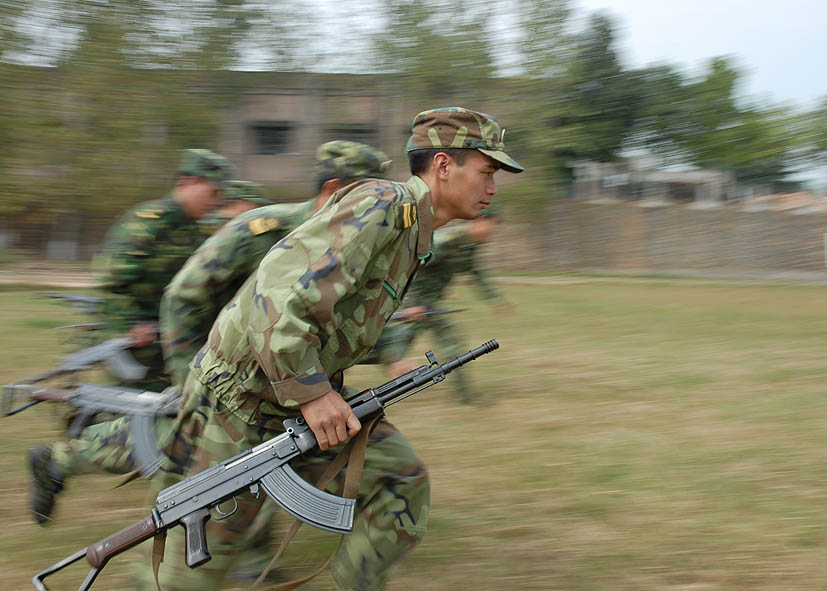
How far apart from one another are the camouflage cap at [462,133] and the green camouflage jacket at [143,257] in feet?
8.29

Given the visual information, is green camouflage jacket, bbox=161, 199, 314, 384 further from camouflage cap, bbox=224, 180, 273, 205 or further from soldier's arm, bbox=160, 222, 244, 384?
camouflage cap, bbox=224, 180, 273, 205

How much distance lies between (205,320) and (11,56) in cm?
1359

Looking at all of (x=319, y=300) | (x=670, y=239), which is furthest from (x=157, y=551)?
(x=670, y=239)

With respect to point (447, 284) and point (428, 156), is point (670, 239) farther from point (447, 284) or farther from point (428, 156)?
point (428, 156)

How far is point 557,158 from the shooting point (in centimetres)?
2658

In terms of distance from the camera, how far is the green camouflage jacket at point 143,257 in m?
4.93

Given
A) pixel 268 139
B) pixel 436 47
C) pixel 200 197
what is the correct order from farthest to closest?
1. pixel 268 139
2. pixel 436 47
3. pixel 200 197

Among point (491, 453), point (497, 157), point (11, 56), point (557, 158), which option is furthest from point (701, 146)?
point (497, 157)

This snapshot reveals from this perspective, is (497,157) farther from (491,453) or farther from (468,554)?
(491,453)

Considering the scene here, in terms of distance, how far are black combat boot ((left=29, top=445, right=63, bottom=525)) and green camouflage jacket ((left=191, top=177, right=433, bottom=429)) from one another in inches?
63.7

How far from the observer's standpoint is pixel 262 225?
3660 millimetres

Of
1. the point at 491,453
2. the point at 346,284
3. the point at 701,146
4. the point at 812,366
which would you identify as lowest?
the point at 701,146

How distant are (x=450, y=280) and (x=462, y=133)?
4.35 m

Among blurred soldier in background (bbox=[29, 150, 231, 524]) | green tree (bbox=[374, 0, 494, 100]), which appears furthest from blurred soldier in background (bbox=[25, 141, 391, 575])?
green tree (bbox=[374, 0, 494, 100])
